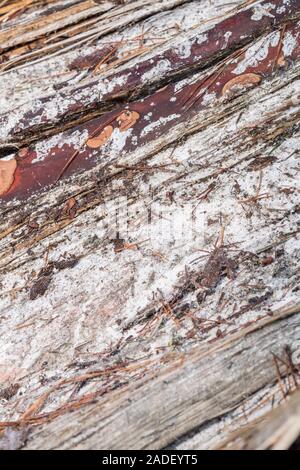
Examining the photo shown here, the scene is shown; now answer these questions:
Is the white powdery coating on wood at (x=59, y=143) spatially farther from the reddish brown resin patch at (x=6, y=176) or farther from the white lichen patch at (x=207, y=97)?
the white lichen patch at (x=207, y=97)

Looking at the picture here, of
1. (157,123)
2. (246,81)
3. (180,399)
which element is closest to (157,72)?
(157,123)

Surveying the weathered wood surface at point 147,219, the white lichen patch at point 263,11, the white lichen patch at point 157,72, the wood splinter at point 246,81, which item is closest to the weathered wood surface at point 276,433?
the weathered wood surface at point 147,219

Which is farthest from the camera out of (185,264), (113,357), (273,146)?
(273,146)

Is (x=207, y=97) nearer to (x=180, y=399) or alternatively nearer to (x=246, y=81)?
Answer: (x=246, y=81)

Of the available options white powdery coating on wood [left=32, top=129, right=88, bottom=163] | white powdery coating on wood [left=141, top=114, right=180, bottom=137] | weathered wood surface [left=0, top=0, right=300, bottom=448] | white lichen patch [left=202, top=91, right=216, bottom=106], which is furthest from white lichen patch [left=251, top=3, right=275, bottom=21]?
white powdery coating on wood [left=32, top=129, right=88, bottom=163]

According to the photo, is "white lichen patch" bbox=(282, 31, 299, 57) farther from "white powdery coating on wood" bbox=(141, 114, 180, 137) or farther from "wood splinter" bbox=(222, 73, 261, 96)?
"white powdery coating on wood" bbox=(141, 114, 180, 137)

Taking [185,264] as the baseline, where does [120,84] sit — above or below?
above

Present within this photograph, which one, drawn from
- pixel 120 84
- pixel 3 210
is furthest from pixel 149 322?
pixel 120 84

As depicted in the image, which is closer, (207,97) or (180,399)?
(180,399)
